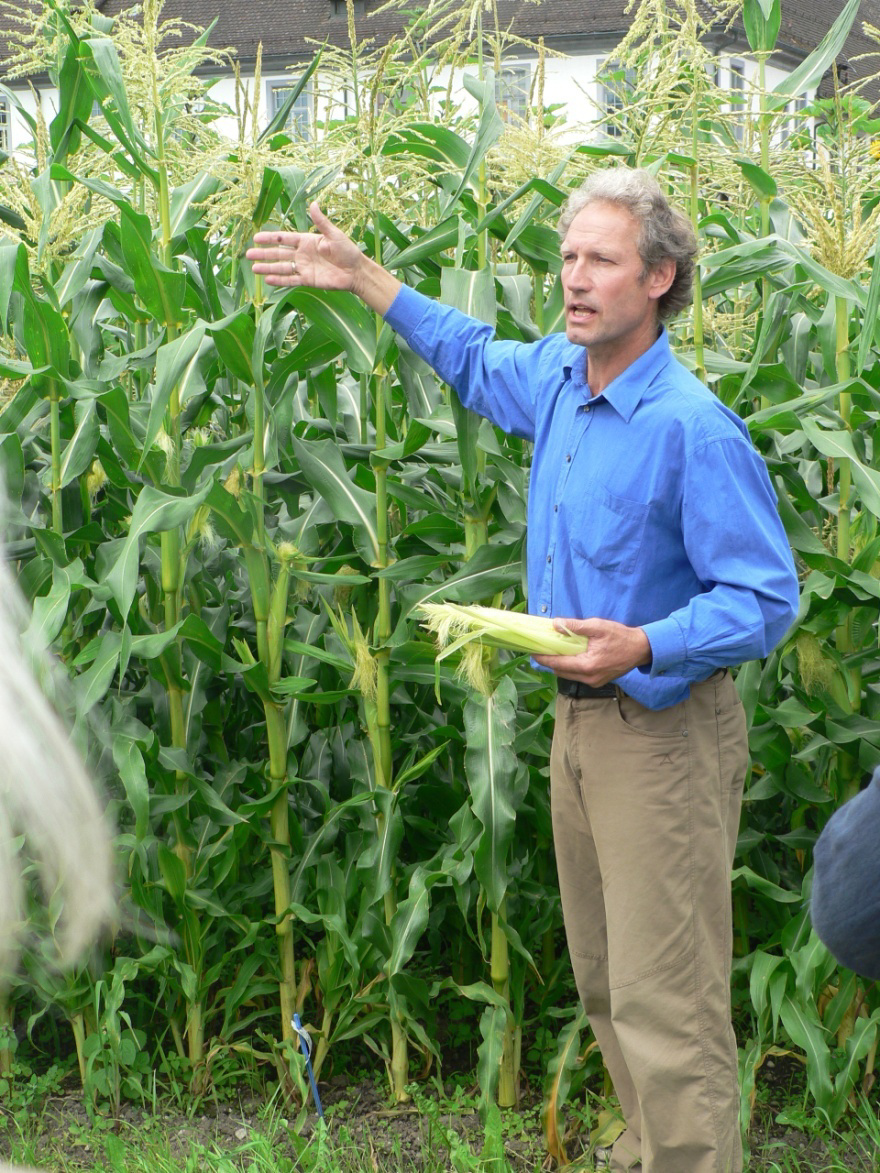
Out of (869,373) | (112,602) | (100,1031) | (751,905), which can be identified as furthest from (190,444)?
(751,905)

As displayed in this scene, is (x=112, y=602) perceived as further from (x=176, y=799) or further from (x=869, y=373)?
(x=869, y=373)

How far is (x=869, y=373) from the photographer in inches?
136

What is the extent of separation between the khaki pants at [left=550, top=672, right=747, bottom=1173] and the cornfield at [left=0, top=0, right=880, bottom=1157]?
1.28ft

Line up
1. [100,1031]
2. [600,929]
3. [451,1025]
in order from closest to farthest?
[600,929], [100,1031], [451,1025]

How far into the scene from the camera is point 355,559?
3.69 meters

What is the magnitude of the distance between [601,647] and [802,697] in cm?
105

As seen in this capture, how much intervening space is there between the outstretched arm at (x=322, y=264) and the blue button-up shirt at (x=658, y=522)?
0.45m

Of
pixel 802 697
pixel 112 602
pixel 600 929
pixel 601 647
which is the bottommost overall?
pixel 600 929

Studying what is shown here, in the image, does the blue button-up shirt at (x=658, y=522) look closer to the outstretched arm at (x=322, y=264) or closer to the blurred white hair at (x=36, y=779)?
the outstretched arm at (x=322, y=264)

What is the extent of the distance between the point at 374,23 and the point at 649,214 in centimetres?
3178

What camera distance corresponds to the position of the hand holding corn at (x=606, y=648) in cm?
260

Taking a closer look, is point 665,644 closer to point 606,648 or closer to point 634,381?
point 606,648

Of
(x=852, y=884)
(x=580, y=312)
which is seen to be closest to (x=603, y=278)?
(x=580, y=312)

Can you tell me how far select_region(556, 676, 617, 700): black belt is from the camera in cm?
287
